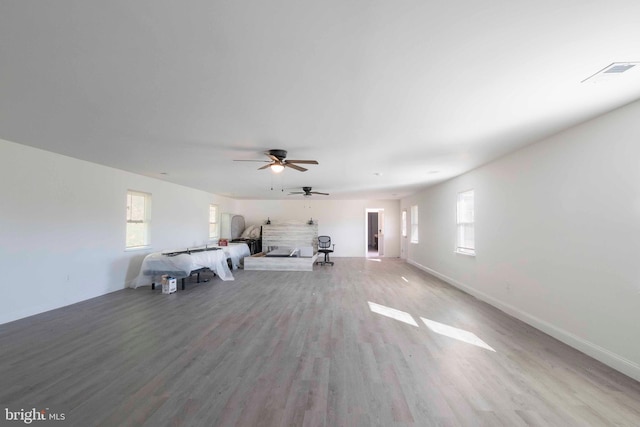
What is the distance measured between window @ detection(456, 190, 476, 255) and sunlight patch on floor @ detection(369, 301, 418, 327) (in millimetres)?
2209

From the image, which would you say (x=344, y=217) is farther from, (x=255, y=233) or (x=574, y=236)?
(x=574, y=236)

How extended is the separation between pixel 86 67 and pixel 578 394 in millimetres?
4407

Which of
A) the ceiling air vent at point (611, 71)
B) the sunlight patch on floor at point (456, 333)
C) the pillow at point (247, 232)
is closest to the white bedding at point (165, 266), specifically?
the sunlight patch on floor at point (456, 333)

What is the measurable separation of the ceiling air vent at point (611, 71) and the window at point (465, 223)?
348 cm

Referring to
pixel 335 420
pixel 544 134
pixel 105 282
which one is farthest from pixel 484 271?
pixel 105 282

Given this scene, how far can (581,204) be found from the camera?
9.36 ft

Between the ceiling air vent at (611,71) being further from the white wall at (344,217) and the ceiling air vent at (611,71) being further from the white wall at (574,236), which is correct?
the white wall at (344,217)

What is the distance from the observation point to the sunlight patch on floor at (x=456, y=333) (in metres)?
2.99

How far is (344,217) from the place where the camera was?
11008 mm

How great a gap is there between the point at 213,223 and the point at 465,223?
313 inches

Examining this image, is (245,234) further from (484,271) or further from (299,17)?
(299,17)

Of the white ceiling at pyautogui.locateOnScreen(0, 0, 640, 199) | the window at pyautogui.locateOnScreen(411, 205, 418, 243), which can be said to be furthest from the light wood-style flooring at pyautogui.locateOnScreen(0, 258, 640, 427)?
the window at pyautogui.locateOnScreen(411, 205, 418, 243)

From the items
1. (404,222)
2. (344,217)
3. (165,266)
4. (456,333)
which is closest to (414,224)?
(404,222)

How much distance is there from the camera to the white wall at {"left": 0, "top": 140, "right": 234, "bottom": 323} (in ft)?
11.8
